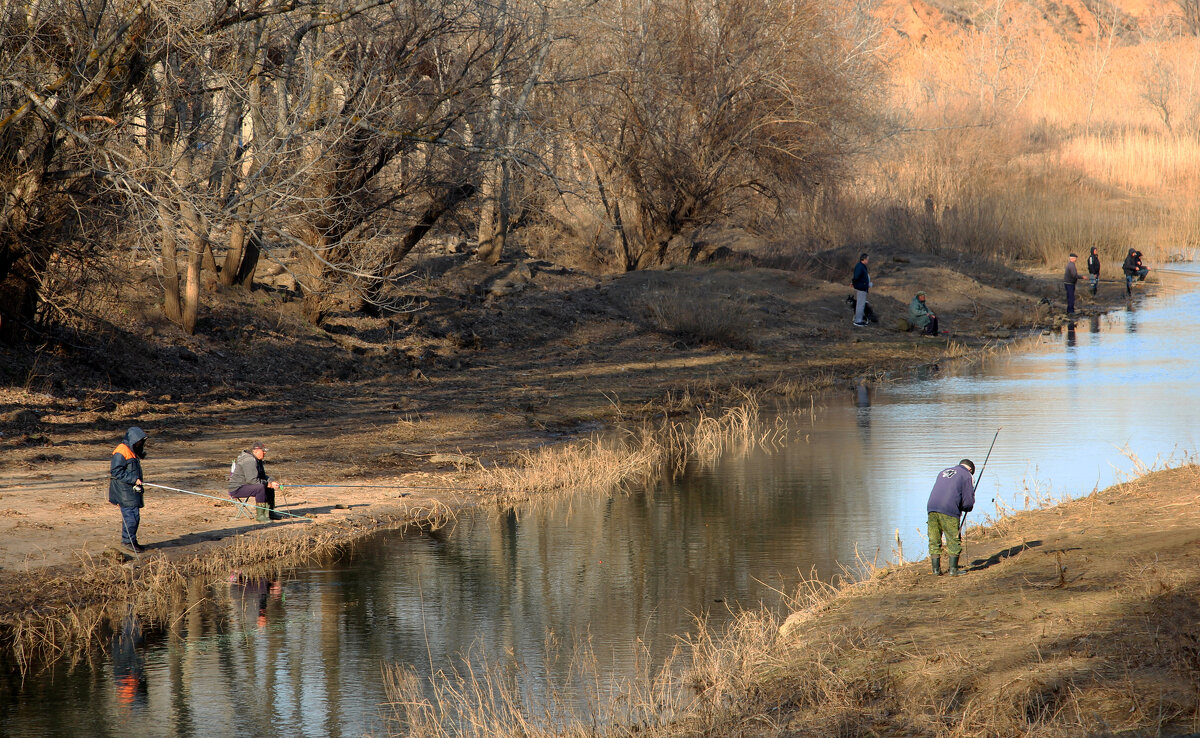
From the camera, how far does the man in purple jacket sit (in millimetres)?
9766

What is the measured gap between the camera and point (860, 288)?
99.0 ft

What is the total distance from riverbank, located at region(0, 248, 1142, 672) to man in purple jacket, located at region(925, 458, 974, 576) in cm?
581

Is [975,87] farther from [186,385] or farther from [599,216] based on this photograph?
[186,385]

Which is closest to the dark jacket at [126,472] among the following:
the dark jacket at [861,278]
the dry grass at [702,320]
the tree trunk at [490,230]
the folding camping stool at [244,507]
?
the folding camping stool at [244,507]

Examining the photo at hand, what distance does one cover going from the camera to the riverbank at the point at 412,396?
1243 centimetres

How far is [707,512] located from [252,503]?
5123mm

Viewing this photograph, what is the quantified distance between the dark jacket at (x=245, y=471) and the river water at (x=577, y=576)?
55.6 inches

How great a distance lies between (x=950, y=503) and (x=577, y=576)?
3.68 m

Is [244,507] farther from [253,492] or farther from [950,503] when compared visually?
[950,503]

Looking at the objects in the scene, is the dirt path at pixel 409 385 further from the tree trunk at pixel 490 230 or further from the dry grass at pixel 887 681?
the dry grass at pixel 887 681

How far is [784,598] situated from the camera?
34.1ft

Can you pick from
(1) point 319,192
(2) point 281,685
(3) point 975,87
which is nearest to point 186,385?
(1) point 319,192

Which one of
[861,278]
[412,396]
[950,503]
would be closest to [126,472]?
[950,503]

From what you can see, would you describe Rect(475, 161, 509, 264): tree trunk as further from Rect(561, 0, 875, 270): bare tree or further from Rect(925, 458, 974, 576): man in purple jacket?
Rect(925, 458, 974, 576): man in purple jacket
